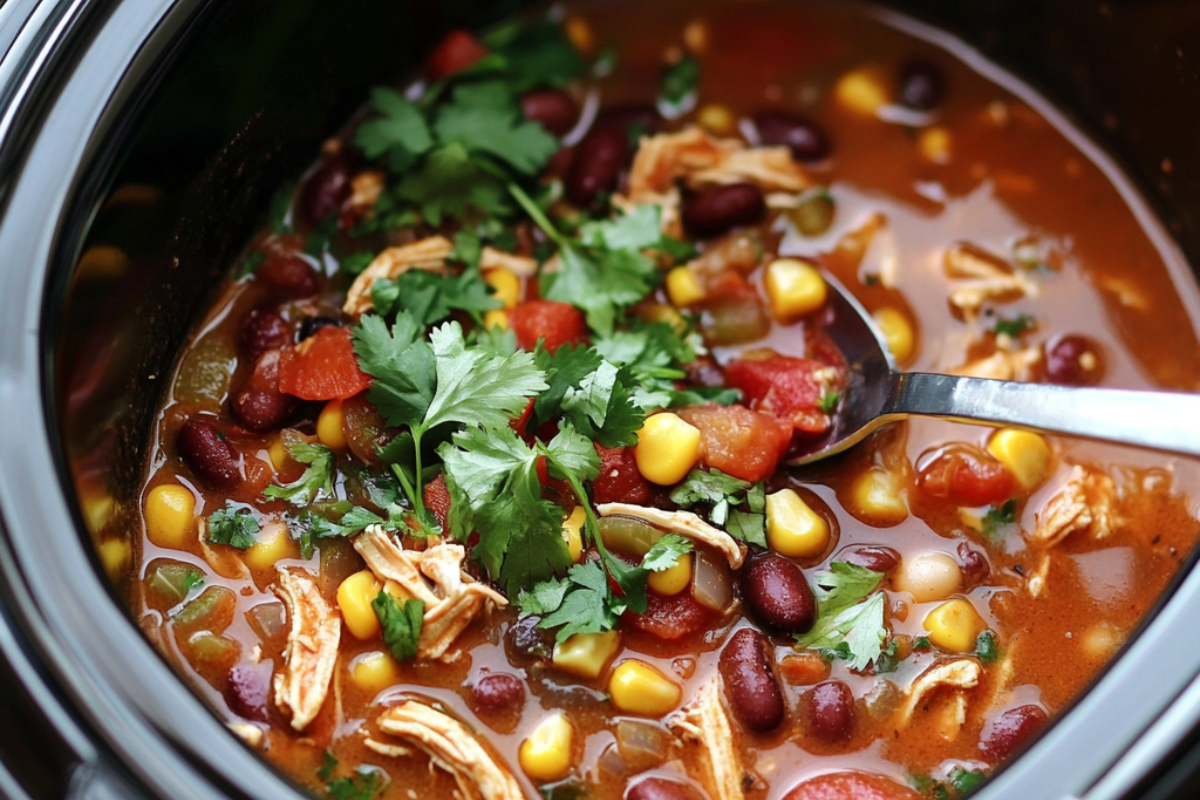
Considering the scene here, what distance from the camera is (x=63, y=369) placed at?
2170 millimetres

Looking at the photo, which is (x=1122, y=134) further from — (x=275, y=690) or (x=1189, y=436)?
(x=275, y=690)

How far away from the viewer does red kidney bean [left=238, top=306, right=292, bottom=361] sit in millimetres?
2750

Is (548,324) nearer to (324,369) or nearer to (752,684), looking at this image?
(324,369)

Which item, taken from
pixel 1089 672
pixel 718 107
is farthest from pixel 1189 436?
pixel 718 107

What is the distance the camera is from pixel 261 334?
2.75m

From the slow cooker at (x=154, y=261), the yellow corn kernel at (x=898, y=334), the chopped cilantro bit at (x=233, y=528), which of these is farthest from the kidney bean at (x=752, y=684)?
the chopped cilantro bit at (x=233, y=528)

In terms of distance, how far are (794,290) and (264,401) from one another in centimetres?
146

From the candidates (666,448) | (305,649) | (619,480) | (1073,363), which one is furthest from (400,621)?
(1073,363)

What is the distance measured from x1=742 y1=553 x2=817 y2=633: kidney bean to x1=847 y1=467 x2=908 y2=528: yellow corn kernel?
295mm

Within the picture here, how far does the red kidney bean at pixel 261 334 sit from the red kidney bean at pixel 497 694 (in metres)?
1.05

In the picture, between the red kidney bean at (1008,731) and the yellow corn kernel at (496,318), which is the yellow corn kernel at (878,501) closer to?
the red kidney bean at (1008,731)

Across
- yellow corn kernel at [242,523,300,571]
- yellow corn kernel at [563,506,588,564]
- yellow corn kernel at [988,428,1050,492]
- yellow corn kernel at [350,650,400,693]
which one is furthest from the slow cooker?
yellow corn kernel at [563,506,588,564]

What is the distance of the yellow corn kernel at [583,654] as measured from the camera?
7.95 feet

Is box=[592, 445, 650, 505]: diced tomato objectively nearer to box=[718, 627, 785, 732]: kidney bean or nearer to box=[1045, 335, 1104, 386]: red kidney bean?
box=[718, 627, 785, 732]: kidney bean
